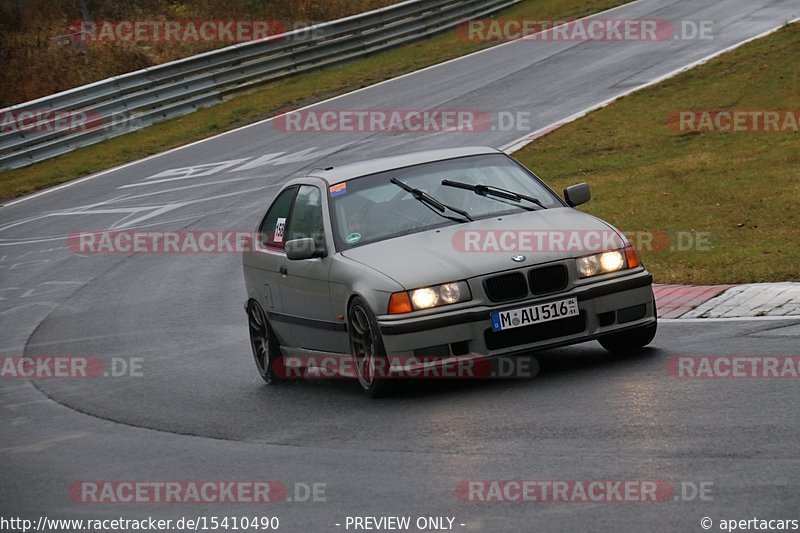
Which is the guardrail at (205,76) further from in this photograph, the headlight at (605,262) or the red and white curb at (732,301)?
the headlight at (605,262)

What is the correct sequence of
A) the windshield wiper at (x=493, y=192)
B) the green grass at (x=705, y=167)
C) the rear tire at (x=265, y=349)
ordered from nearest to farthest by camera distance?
the windshield wiper at (x=493, y=192), the rear tire at (x=265, y=349), the green grass at (x=705, y=167)

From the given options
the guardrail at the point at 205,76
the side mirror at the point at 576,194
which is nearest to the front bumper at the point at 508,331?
the side mirror at the point at 576,194

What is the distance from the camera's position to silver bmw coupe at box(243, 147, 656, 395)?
8.77m

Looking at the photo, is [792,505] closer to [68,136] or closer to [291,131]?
[291,131]

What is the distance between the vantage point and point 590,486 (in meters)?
6.11

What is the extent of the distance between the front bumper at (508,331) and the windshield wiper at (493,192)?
1.13 m

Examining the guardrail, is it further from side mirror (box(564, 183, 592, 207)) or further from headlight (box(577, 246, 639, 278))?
headlight (box(577, 246, 639, 278))

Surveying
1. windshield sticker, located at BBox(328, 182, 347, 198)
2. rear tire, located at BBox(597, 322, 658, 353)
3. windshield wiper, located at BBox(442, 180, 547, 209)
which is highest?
windshield sticker, located at BBox(328, 182, 347, 198)

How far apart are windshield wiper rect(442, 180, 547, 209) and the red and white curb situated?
69.8 inches

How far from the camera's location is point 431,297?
8.78m

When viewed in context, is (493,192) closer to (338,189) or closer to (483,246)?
(483,246)

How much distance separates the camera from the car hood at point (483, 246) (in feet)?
29.0

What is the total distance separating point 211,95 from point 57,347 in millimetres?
18033

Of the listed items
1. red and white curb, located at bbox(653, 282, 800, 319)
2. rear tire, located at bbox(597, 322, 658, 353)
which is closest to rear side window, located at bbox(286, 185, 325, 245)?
rear tire, located at bbox(597, 322, 658, 353)
